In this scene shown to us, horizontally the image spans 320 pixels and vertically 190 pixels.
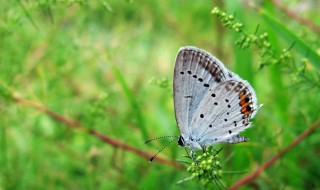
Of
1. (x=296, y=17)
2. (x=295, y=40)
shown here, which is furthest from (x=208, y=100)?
(x=296, y=17)

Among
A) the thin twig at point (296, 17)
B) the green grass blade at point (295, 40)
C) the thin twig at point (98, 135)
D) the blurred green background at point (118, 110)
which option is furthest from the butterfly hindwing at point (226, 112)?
the thin twig at point (296, 17)

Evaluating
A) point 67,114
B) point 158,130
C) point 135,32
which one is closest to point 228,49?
point 135,32

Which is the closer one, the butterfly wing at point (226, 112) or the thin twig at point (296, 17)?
the butterfly wing at point (226, 112)

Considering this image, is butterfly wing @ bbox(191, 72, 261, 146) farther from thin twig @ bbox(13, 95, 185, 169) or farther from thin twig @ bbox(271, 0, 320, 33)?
thin twig @ bbox(271, 0, 320, 33)

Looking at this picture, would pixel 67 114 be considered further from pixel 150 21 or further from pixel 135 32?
pixel 150 21

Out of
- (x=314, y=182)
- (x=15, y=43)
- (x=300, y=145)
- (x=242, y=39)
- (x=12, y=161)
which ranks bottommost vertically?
(x=314, y=182)

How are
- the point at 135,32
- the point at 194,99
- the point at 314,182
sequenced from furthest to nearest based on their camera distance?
the point at 135,32 → the point at 314,182 → the point at 194,99

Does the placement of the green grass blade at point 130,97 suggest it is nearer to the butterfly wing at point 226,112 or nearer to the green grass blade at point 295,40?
the butterfly wing at point 226,112
